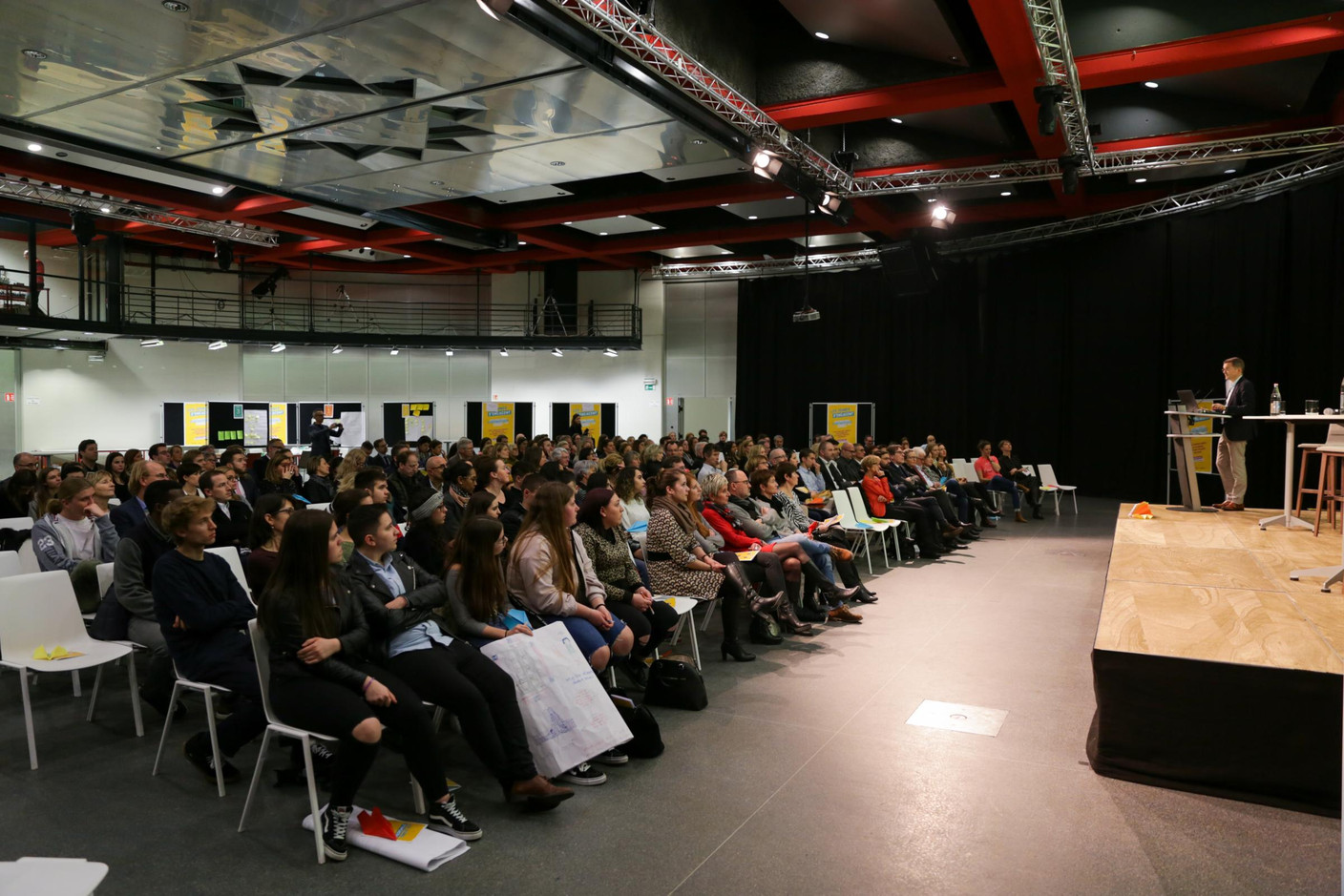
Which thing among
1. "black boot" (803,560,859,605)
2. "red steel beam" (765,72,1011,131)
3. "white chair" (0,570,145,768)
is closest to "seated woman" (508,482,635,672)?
"white chair" (0,570,145,768)

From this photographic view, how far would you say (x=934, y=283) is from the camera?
14594 mm

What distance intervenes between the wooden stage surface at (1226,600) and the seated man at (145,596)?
408cm

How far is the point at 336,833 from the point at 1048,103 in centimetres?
758

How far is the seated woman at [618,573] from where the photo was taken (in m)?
4.54

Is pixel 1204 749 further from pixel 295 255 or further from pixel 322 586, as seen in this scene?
pixel 295 255

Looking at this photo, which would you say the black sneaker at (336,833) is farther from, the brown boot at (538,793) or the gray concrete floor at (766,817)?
the brown boot at (538,793)

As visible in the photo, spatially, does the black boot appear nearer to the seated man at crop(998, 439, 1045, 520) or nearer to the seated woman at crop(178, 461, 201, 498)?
the seated woman at crop(178, 461, 201, 498)

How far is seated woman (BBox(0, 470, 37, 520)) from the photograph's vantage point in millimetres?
6391

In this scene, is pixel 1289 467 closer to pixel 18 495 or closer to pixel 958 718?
pixel 958 718

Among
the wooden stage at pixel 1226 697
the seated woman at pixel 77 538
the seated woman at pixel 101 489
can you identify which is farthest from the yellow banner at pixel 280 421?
the wooden stage at pixel 1226 697

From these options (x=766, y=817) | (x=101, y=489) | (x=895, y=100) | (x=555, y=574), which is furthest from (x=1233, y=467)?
(x=101, y=489)

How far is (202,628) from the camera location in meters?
3.50

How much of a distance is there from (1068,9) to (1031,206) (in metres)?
5.68

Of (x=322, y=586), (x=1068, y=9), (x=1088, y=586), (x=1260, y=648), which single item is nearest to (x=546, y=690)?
(x=322, y=586)
